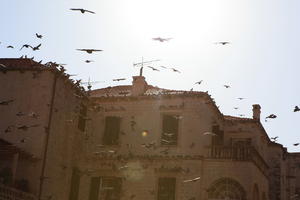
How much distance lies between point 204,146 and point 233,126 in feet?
25.9

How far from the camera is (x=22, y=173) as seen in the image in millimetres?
26688

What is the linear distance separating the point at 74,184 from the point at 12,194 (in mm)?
8049

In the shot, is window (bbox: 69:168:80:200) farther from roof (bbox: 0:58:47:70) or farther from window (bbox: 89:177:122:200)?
roof (bbox: 0:58:47:70)

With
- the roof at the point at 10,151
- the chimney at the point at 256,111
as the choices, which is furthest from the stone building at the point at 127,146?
the chimney at the point at 256,111

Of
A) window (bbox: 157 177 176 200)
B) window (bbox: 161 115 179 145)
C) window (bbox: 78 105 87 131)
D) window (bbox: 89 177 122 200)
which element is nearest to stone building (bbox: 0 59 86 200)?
window (bbox: 78 105 87 131)

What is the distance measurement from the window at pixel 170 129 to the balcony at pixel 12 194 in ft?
30.9

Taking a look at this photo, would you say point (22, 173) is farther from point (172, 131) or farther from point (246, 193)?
point (246, 193)

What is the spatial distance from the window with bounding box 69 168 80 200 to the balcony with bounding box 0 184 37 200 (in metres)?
5.61

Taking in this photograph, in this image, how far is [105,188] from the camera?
3150 centimetres

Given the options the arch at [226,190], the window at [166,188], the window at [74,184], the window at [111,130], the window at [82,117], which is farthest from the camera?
the window at [111,130]

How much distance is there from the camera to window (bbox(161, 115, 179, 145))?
3152 cm

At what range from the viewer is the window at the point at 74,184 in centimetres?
3116

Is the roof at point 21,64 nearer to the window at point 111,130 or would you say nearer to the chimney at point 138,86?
the window at point 111,130

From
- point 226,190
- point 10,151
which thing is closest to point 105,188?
point 226,190
